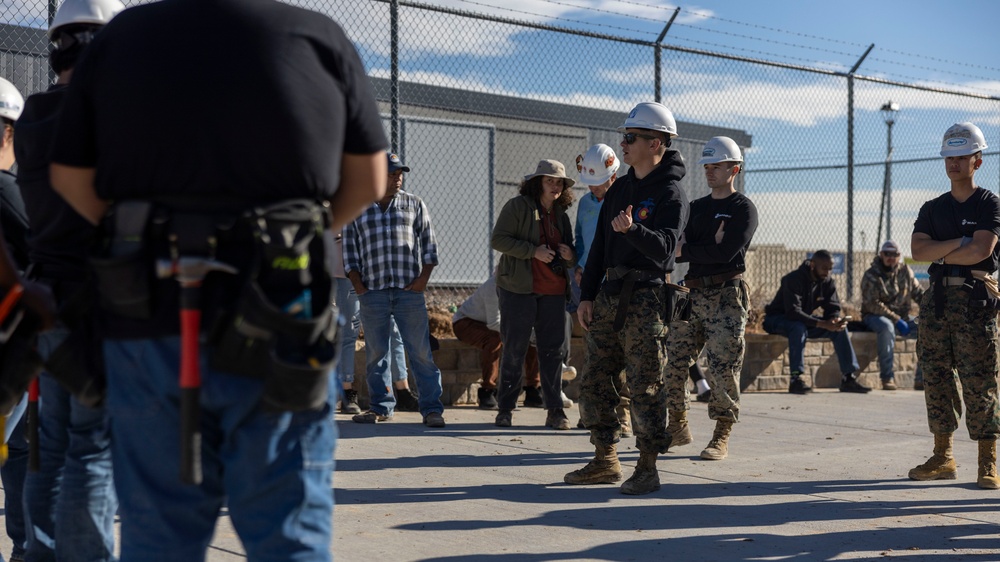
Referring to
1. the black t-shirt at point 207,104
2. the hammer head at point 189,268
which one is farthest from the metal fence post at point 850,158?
A: the hammer head at point 189,268

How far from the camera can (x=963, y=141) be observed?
6.40 m

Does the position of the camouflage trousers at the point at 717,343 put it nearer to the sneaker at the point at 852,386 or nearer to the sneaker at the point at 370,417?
the sneaker at the point at 370,417

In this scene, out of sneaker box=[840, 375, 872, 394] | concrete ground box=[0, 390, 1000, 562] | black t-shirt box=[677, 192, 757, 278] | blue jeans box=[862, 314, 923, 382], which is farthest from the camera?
blue jeans box=[862, 314, 923, 382]

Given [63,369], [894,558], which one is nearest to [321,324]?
[63,369]

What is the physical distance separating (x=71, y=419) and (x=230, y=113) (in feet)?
4.71

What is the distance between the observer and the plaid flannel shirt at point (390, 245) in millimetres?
8148

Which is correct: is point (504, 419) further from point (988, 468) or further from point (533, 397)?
point (988, 468)

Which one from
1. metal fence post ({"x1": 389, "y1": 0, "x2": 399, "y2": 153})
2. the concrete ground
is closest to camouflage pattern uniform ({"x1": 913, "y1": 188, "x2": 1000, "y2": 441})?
the concrete ground

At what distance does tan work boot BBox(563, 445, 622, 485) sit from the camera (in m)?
6.12

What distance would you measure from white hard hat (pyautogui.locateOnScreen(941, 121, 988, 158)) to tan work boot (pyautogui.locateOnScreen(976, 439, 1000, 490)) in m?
1.73

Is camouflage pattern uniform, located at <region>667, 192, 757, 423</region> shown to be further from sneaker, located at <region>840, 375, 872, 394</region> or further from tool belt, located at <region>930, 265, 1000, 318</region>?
sneaker, located at <region>840, 375, 872, 394</region>

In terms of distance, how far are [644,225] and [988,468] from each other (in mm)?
2564

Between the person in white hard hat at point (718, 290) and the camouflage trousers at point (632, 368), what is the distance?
128 cm

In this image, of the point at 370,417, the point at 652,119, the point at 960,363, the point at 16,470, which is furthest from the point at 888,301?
the point at 16,470
